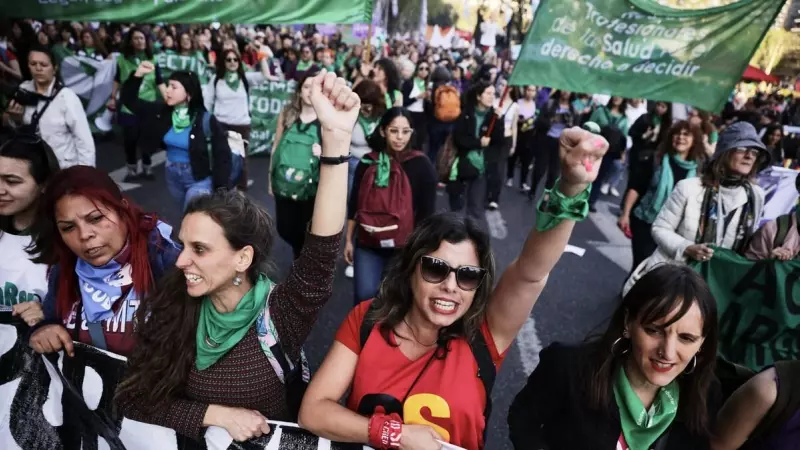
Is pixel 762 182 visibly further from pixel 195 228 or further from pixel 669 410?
pixel 195 228

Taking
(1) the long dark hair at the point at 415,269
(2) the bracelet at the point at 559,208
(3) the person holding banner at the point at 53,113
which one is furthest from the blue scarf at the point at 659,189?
(3) the person holding banner at the point at 53,113

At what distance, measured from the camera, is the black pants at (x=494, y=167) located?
20.0 feet

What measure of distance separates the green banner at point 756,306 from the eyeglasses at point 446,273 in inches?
88.4

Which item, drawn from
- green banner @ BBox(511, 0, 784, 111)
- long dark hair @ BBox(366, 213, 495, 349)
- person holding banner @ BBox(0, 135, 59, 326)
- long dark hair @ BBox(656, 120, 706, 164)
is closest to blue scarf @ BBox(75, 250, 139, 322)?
person holding banner @ BBox(0, 135, 59, 326)

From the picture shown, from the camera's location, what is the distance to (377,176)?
337 cm

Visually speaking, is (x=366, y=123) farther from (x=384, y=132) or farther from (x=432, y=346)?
(x=432, y=346)

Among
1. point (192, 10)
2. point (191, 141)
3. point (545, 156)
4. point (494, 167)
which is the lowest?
point (545, 156)

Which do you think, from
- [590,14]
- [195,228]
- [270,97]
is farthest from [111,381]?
[270,97]

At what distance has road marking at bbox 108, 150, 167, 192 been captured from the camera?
6.93 m

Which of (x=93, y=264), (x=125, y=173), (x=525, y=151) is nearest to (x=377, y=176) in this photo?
(x=93, y=264)

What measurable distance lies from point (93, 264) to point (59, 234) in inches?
7.2

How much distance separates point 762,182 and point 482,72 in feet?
32.9

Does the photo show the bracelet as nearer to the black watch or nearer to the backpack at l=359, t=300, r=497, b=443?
the backpack at l=359, t=300, r=497, b=443

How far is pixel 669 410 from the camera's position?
1746 mm
